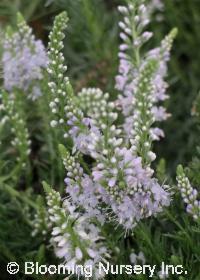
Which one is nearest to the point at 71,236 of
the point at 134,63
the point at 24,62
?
the point at 134,63

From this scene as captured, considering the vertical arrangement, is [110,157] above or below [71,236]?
above

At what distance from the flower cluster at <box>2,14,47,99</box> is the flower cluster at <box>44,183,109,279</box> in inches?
28.6

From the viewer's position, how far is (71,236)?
1545 mm

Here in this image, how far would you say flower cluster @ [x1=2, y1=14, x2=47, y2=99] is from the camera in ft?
7.32

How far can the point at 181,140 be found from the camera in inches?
112

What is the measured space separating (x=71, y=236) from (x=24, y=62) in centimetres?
95

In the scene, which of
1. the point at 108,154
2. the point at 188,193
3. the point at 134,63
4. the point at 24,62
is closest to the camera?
the point at 108,154

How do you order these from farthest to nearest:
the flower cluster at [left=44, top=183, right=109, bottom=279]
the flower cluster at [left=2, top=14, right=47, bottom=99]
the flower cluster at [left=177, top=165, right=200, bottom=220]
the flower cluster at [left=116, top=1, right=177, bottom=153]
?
the flower cluster at [left=2, top=14, right=47, bottom=99] < the flower cluster at [left=116, top=1, right=177, bottom=153] < the flower cluster at [left=177, top=165, right=200, bottom=220] < the flower cluster at [left=44, top=183, right=109, bottom=279]

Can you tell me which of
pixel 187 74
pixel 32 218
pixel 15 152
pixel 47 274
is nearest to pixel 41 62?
pixel 15 152

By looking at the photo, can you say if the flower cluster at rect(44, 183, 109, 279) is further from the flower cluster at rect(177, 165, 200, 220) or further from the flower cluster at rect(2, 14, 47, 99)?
the flower cluster at rect(2, 14, 47, 99)

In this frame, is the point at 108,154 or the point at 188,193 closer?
the point at 108,154

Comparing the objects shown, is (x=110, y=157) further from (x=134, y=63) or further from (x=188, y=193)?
(x=134, y=63)

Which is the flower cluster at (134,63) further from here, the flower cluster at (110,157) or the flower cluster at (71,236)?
the flower cluster at (71,236)

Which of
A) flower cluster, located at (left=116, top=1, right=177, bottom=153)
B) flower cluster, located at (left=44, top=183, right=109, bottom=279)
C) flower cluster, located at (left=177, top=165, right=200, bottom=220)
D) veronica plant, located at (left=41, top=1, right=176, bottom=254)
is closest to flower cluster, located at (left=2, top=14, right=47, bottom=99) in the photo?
flower cluster, located at (left=116, top=1, right=177, bottom=153)
